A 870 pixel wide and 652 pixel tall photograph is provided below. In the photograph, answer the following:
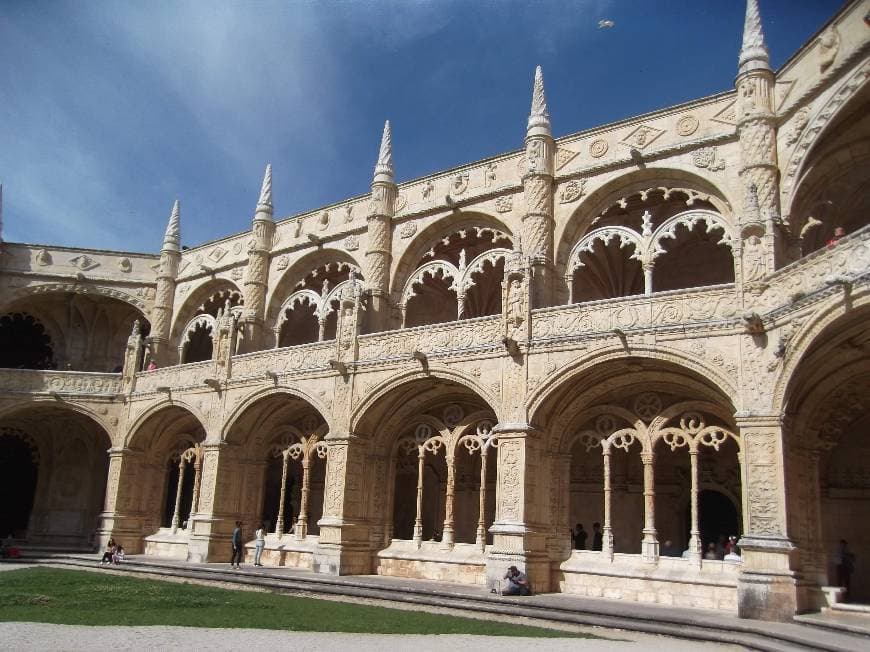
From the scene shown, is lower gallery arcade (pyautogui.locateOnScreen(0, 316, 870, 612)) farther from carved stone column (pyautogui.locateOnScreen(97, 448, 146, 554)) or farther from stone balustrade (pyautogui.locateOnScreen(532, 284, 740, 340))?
stone balustrade (pyautogui.locateOnScreen(532, 284, 740, 340))

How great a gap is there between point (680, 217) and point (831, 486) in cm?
616

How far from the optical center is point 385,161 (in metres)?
23.0

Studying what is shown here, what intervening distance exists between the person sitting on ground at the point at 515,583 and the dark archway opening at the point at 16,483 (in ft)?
65.5

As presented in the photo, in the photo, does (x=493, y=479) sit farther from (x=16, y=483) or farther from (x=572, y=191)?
(x=16, y=483)

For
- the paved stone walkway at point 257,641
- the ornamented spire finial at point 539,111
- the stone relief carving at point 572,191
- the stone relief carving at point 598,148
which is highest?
the ornamented spire finial at point 539,111

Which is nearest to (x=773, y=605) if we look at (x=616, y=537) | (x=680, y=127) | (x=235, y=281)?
(x=616, y=537)

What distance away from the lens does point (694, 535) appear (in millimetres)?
14867

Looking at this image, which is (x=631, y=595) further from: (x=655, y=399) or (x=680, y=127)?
(x=680, y=127)

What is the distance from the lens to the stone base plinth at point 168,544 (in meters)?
24.0

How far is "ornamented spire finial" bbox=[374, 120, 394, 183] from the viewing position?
22719mm

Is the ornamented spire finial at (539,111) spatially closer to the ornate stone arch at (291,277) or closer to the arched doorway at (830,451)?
the ornate stone arch at (291,277)

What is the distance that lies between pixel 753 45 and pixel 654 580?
1102 centimetres

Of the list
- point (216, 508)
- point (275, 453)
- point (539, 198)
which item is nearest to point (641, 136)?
point (539, 198)

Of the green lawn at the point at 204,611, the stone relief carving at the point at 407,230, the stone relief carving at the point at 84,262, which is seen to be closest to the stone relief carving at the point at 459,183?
the stone relief carving at the point at 407,230
